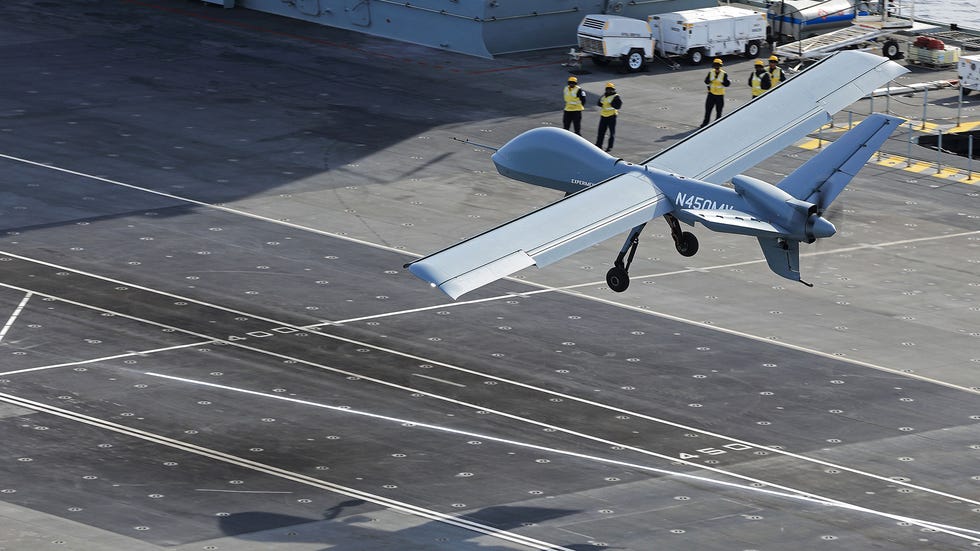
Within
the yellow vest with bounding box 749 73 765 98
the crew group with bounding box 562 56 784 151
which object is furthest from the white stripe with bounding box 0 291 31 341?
the yellow vest with bounding box 749 73 765 98

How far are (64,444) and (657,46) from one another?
174 feet

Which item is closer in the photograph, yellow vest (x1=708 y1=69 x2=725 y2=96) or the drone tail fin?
the drone tail fin

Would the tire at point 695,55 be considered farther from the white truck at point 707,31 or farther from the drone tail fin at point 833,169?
the drone tail fin at point 833,169

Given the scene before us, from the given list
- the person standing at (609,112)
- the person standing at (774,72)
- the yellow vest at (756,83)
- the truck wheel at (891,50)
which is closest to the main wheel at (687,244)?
the person standing at (609,112)

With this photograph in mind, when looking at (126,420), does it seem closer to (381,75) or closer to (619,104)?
(619,104)

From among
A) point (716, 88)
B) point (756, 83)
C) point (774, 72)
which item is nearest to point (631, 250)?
point (716, 88)

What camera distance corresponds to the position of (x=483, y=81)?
90.8 m

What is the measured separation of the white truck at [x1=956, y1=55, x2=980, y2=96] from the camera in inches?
3487

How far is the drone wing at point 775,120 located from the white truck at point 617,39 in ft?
113

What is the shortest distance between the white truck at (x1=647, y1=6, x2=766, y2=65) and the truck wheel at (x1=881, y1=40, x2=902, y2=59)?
6.51 m

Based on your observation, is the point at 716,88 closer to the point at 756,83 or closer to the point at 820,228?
the point at 756,83

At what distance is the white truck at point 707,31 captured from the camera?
307 ft

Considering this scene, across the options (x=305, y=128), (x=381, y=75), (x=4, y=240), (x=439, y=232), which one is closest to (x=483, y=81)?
(x=381, y=75)

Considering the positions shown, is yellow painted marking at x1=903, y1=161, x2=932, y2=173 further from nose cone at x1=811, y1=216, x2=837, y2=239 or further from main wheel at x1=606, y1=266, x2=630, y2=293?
nose cone at x1=811, y1=216, x2=837, y2=239
